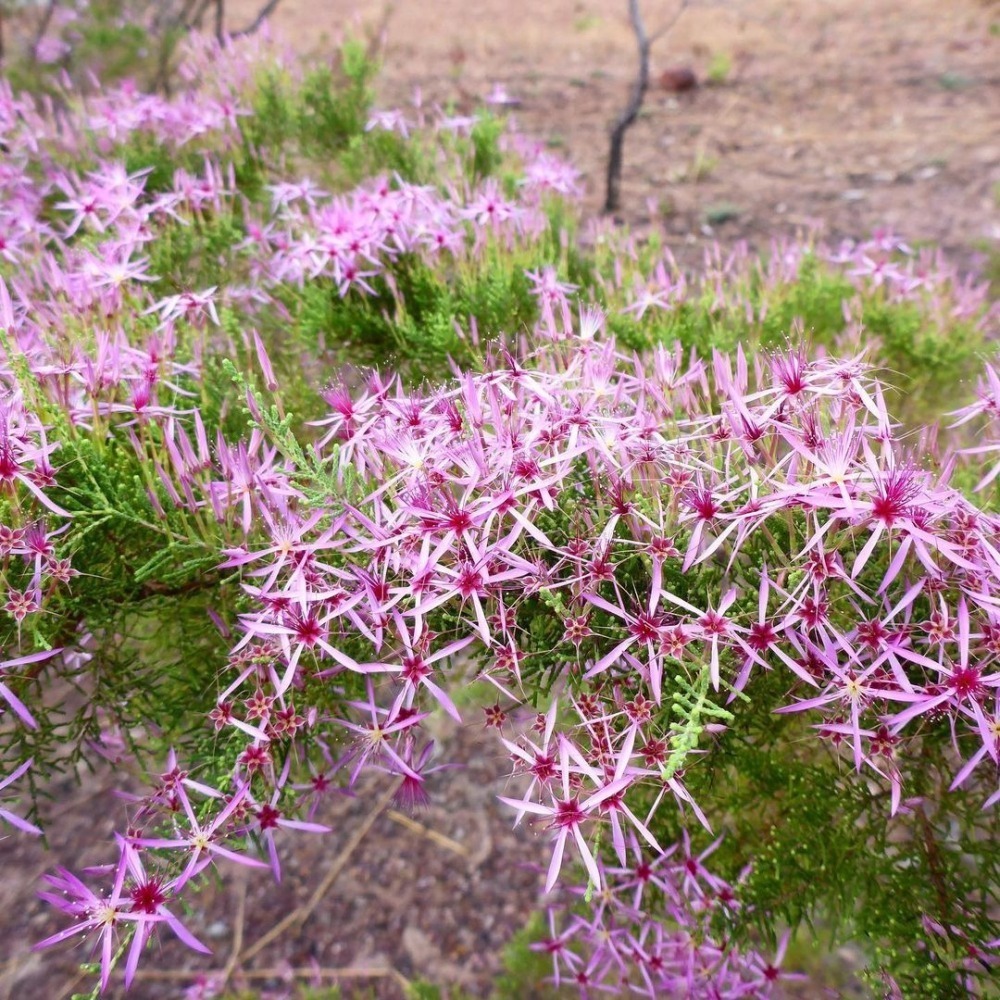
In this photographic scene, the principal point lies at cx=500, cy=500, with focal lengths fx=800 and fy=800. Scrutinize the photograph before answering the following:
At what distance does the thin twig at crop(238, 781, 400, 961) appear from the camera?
3031 millimetres

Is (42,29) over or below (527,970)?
over

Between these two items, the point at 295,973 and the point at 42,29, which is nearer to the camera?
the point at 295,973

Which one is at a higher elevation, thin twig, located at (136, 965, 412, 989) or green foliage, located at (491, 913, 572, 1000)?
green foliage, located at (491, 913, 572, 1000)

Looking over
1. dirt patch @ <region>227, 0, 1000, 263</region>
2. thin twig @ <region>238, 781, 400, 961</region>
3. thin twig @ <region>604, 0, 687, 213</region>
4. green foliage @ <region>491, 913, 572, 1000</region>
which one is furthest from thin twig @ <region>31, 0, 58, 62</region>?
green foliage @ <region>491, 913, 572, 1000</region>

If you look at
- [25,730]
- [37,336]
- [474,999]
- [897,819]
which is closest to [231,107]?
[37,336]

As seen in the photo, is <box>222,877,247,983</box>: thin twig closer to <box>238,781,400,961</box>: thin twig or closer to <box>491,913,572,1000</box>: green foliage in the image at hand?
<box>238,781,400,961</box>: thin twig

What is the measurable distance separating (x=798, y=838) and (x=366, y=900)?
216 cm

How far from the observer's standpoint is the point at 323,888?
3.16 metres

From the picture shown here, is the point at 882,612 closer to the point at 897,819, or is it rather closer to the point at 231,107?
the point at 897,819

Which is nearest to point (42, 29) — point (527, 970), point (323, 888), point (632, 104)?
point (632, 104)

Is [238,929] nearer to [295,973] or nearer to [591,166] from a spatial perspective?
[295,973]

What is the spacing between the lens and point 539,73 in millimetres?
7973

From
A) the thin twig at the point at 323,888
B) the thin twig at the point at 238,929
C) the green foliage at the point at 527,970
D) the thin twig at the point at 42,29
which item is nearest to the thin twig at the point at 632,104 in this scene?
the thin twig at the point at 42,29

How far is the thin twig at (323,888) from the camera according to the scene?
3031 mm
